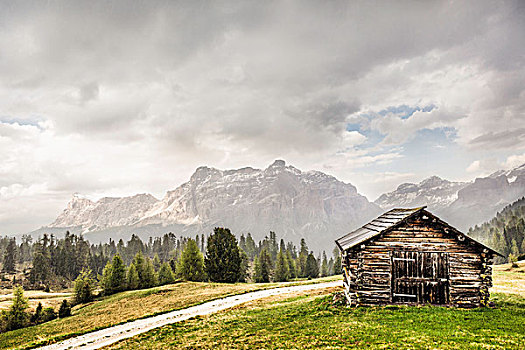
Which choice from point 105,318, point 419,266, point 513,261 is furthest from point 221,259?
point 513,261

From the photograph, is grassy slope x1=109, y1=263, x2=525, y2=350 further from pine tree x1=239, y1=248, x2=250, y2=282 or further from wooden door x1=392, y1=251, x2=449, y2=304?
pine tree x1=239, y1=248, x2=250, y2=282

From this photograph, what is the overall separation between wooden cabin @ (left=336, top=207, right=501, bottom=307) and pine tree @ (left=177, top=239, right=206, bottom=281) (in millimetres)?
53393

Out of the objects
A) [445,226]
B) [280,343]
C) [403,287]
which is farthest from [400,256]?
[280,343]

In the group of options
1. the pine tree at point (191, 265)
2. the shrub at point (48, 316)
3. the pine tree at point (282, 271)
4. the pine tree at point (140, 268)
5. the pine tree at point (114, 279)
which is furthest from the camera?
the pine tree at point (282, 271)

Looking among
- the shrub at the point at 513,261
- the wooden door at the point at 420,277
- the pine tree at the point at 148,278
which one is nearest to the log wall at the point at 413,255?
the wooden door at the point at 420,277

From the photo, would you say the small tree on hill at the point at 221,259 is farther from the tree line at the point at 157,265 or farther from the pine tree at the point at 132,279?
the pine tree at the point at 132,279

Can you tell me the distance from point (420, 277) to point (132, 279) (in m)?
63.0

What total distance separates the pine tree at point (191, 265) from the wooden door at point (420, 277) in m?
55.5

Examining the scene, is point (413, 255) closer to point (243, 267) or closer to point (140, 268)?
point (140, 268)

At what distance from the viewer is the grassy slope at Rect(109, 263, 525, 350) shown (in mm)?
15297

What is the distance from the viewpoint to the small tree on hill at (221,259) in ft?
223

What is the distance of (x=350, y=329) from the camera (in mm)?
17969

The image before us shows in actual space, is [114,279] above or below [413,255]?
below

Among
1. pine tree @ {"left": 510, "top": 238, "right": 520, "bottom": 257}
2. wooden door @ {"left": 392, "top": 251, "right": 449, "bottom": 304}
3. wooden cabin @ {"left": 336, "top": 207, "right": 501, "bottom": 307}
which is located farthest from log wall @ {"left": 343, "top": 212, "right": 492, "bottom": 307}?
pine tree @ {"left": 510, "top": 238, "right": 520, "bottom": 257}
